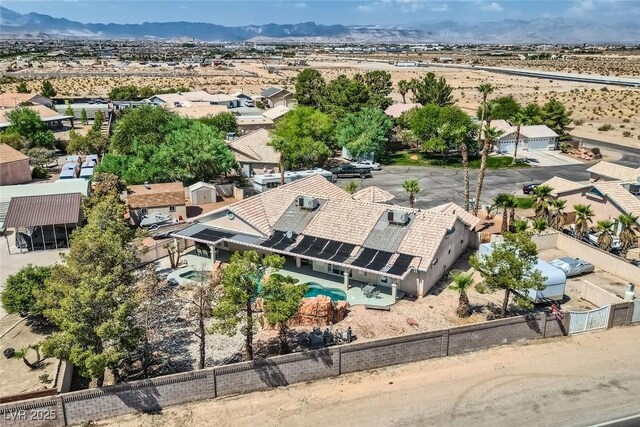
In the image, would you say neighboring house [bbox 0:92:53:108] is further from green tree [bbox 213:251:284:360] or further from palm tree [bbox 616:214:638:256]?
palm tree [bbox 616:214:638:256]

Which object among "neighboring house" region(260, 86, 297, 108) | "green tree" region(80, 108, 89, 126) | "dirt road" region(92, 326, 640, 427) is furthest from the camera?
"neighboring house" region(260, 86, 297, 108)

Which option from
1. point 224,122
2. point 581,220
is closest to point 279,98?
point 224,122

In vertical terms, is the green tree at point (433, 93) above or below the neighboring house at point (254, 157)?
above

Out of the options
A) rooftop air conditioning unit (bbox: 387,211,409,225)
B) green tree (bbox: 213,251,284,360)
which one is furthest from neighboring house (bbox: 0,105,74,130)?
green tree (bbox: 213,251,284,360)

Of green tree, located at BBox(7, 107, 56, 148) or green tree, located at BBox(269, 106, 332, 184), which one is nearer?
green tree, located at BBox(269, 106, 332, 184)

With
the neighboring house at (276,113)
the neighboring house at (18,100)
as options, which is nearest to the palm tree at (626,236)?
the neighboring house at (276,113)

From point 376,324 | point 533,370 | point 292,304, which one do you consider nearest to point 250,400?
point 292,304

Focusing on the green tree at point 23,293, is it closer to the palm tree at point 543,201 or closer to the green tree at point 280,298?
the green tree at point 280,298
